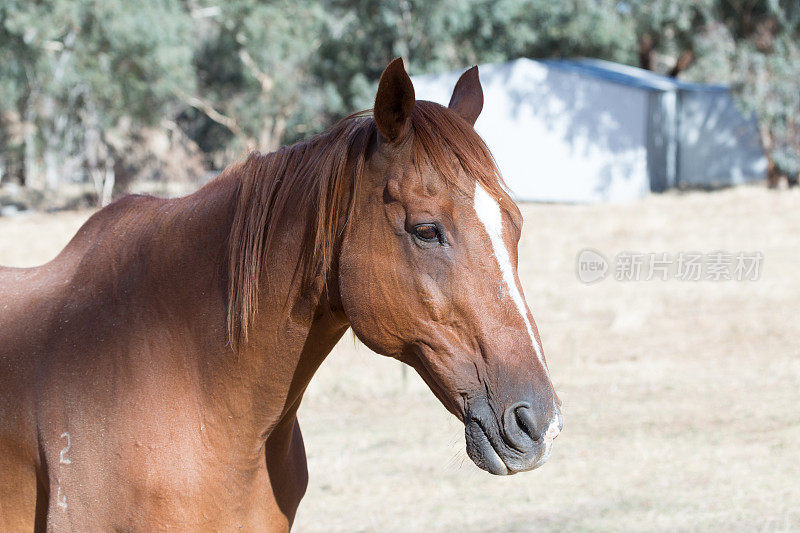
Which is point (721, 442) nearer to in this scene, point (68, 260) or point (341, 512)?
point (341, 512)

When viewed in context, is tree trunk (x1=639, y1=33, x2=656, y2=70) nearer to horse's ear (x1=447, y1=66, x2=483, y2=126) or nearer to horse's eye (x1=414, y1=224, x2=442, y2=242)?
horse's ear (x1=447, y1=66, x2=483, y2=126)

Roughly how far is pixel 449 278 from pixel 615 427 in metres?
4.77

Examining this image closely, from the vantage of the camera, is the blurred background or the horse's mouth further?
the blurred background

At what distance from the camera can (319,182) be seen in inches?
83.2

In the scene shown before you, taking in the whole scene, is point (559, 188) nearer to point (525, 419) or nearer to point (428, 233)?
point (428, 233)

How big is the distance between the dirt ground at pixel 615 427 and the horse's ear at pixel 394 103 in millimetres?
811

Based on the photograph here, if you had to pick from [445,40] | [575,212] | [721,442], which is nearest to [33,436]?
[721,442]

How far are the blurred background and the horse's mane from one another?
1.21ft

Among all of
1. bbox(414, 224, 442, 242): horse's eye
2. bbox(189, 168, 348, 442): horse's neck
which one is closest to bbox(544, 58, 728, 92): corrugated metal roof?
bbox(189, 168, 348, 442): horse's neck

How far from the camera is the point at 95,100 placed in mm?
24062

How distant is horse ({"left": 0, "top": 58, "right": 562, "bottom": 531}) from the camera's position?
6.32 feet

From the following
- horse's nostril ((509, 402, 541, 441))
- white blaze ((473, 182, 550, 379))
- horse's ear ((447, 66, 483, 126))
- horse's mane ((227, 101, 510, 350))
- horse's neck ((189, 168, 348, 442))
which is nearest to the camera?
horse's nostril ((509, 402, 541, 441))

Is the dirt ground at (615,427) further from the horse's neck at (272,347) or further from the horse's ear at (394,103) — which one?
the horse's ear at (394,103)

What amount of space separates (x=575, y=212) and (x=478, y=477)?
1586 cm
